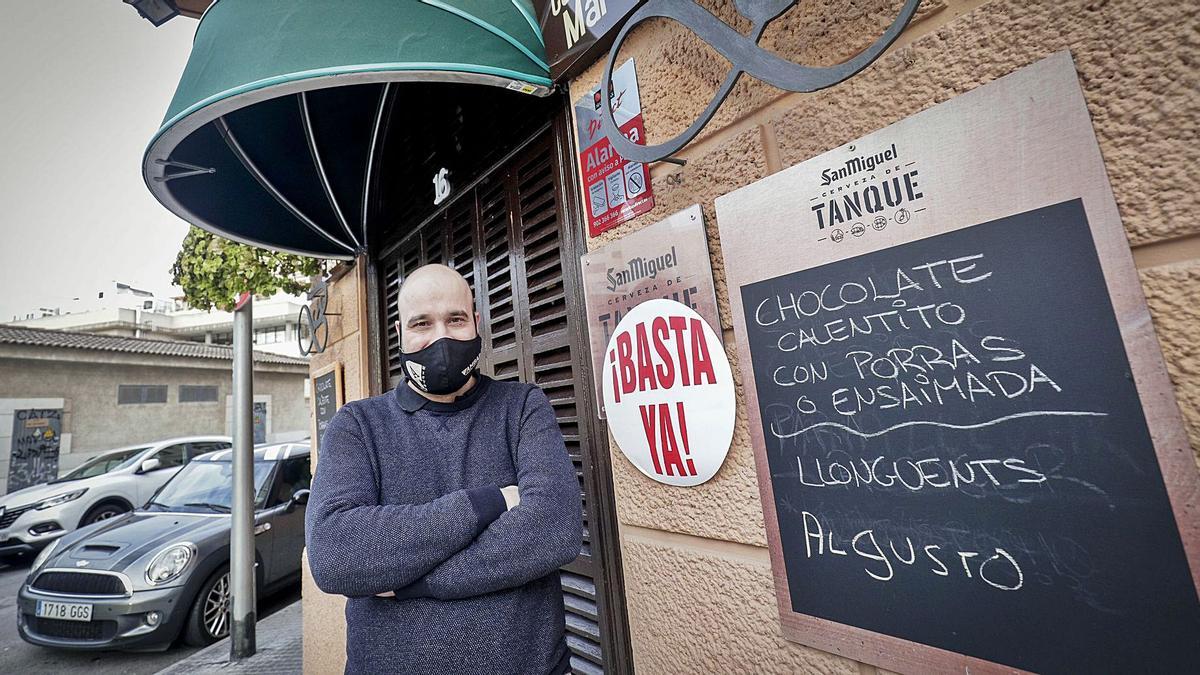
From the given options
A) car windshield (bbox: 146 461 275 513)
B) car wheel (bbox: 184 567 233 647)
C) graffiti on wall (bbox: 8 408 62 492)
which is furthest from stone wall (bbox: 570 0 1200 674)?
graffiti on wall (bbox: 8 408 62 492)

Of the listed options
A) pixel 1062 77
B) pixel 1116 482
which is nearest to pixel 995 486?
pixel 1116 482

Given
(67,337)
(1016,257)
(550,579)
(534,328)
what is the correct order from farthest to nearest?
(67,337) → (534,328) → (550,579) → (1016,257)

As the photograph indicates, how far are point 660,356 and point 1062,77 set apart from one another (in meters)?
1.09

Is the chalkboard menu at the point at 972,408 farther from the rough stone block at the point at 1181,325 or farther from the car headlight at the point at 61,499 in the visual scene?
the car headlight at the point at 61,499

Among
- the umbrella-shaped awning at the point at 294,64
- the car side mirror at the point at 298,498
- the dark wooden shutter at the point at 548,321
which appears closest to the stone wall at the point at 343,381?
the umbrella-shaped awning at the point at 294,64

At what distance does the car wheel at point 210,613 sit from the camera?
4824mm

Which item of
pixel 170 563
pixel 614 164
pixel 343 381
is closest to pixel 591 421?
pixel 614 164

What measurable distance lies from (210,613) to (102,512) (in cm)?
574

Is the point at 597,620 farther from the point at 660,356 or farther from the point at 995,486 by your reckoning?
the point at 995,486

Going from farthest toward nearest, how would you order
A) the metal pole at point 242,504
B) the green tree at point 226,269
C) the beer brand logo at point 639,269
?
the green tree at point 226,269 < the metal pole at point 242,504 < the beer brand logo at point 639,269

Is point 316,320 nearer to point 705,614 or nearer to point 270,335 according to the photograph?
point 705,614

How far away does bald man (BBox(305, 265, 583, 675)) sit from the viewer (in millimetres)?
1254

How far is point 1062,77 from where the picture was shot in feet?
3.05

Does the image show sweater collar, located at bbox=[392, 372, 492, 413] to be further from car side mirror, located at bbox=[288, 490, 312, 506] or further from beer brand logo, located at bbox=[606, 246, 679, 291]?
car side mirror, located at bbox=[288, 490, 312, 506]
